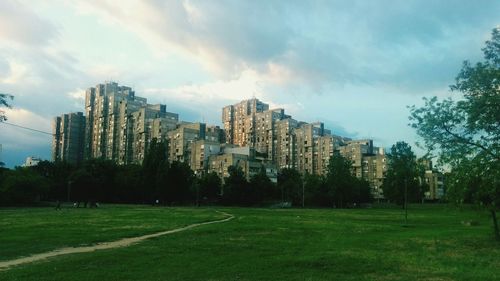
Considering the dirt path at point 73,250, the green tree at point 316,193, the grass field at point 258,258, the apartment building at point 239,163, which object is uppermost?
the apartment building at point 239,163

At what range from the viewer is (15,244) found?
86.8 feet

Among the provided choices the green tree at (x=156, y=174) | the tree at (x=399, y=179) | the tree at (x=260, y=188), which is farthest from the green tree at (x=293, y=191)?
the green tree at (x=156, y=174)

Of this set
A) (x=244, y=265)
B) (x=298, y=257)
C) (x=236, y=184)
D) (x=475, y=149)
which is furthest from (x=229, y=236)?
(x=236, y=184)

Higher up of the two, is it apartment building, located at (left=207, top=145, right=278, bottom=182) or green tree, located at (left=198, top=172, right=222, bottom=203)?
apartment building, located at (left=207, top=145, right=278, bottom=182)

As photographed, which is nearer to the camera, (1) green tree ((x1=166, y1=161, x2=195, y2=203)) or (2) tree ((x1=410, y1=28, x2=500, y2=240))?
(2) tree ((x1=410, y1=28, x2=500, y2=240))

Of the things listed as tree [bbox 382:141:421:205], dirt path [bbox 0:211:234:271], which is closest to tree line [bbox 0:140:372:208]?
tree [bbox 382:141:421:205]

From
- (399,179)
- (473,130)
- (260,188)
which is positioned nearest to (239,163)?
(260,188)

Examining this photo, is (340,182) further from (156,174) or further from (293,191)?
(156,174)

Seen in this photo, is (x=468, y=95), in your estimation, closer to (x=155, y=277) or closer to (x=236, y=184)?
(x=155, y=277)

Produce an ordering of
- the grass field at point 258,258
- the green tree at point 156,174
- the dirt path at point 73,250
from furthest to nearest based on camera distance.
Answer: the green tree at point 156,174
the dirt path at point 73,250
the grass field at point 258,258

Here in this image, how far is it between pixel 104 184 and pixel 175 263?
123468 mm

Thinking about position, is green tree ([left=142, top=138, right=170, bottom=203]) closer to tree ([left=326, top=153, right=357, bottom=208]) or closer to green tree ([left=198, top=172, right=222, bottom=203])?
green tree ([left=198, top=172, right=222, bottom=203])

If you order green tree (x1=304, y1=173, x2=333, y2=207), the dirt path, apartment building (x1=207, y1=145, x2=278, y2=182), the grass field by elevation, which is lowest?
the dirt path

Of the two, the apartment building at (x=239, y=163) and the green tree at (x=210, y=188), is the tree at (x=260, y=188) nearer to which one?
the green tree at (x=210, y=188)
